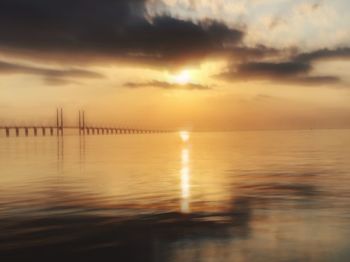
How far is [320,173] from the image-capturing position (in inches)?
1503

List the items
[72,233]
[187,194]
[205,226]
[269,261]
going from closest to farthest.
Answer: [269,261] < [72,233] < [205,226] < [187,194]

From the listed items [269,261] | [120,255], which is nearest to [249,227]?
[269,261]

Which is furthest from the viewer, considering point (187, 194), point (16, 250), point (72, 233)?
point (187, 194)

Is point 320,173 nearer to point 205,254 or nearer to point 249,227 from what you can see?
point 249,227

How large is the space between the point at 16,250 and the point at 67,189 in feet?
51.1

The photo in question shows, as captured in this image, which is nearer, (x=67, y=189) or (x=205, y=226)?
(x=205, y=226)

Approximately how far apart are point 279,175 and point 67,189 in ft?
57.2

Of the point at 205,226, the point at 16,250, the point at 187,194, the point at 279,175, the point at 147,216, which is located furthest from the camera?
the point at 279,175

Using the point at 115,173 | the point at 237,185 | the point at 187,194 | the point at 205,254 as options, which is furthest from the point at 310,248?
the point at 115,173

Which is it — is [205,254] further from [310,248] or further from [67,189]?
[67,189]

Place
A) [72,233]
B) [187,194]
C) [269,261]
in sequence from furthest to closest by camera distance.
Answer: [187,194], [72,233], [269,261]

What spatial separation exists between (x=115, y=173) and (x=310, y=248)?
27.1 m

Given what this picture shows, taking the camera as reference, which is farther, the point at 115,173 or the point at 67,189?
the point at 115,173

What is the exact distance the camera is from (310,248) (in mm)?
13688
